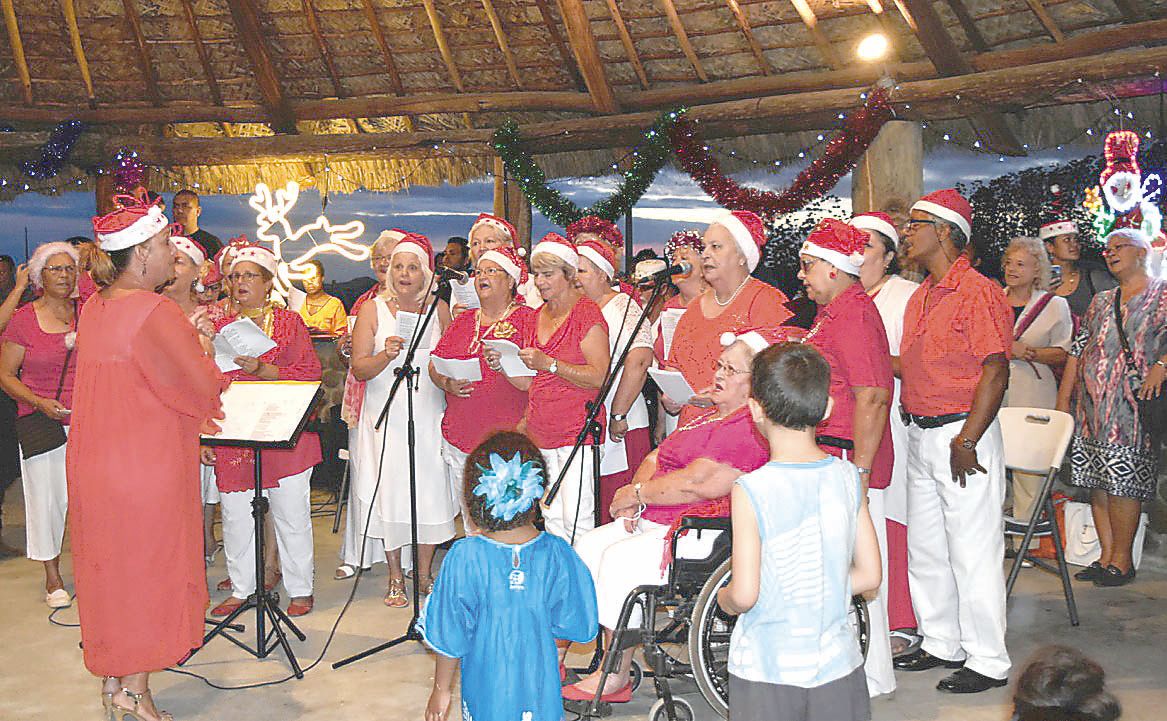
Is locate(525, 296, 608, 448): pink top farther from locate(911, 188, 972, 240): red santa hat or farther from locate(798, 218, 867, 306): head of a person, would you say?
locate(911, 188, 972, 240): red santa hat

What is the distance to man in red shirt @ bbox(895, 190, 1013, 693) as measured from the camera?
389 cm

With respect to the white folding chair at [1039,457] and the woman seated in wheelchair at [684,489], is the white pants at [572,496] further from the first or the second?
the white folding chair at [1039,457]

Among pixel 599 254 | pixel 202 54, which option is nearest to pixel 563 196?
pixel 202 54

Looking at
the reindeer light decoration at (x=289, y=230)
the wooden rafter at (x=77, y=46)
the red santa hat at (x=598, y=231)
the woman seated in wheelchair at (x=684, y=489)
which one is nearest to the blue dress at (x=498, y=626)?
the woman seated in wheelchair at (x=684, y=489)

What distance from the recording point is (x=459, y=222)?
1463 cm

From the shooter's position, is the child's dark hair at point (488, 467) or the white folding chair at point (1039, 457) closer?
the child's dark hair at point (488, 467)

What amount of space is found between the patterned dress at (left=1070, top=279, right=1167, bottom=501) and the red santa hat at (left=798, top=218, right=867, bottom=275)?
8.27 feet

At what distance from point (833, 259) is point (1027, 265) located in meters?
2.97

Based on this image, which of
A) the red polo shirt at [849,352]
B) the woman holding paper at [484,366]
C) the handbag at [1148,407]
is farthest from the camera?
the handbag at [1148,407]

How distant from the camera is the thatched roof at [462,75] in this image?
26.1 ft

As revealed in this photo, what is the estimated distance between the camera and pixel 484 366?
496 cm

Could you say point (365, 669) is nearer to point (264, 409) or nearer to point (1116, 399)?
point (264, 409)

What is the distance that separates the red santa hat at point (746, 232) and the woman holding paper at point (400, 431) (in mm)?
1577

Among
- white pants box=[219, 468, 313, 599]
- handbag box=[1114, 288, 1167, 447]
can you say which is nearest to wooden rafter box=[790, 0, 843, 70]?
handbag box=[1114, 288, 1167, 447]
